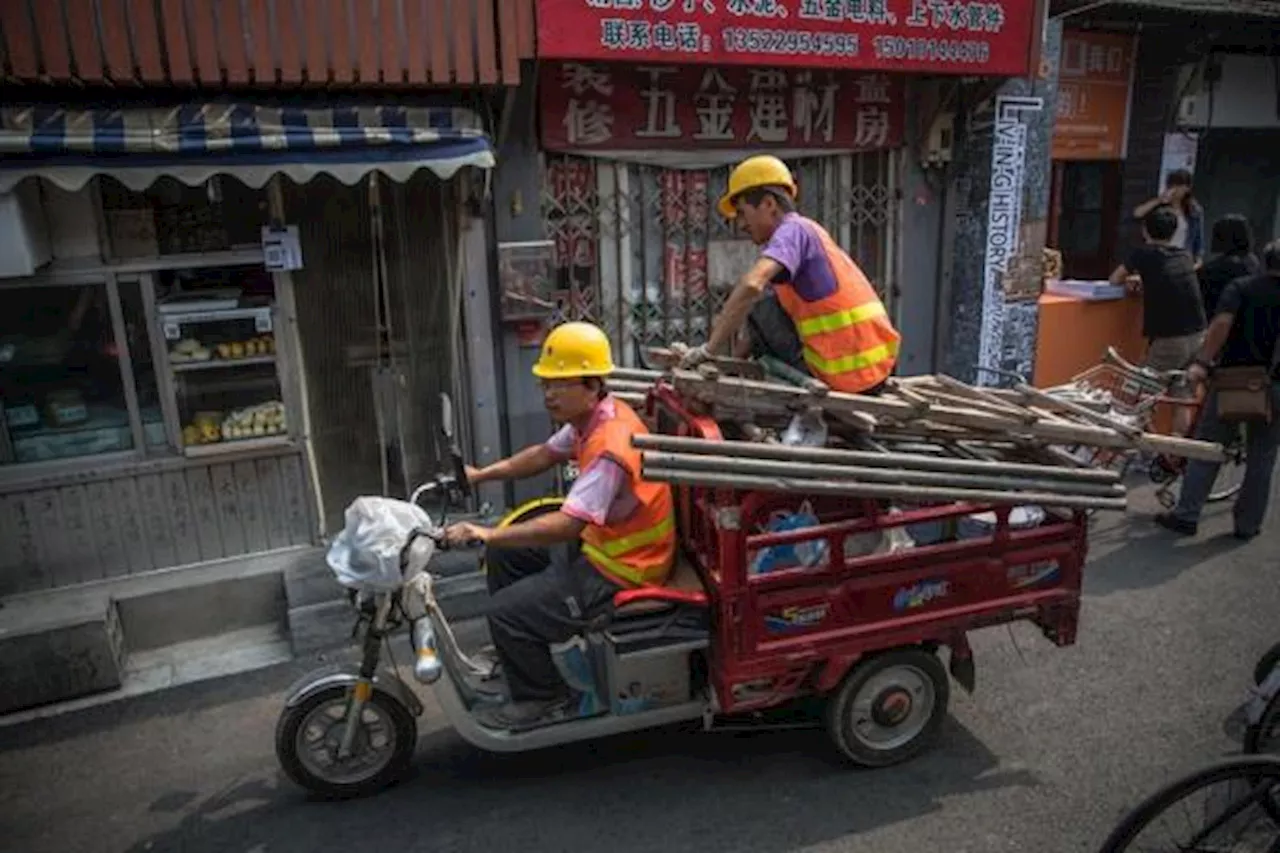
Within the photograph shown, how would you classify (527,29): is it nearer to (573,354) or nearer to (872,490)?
(573,354)

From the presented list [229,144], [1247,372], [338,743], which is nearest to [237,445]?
[229,144]

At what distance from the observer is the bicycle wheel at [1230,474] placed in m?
7.23

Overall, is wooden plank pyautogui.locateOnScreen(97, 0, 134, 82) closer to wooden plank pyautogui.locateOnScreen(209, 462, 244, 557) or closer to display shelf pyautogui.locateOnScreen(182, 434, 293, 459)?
display shelf pyautogui.locateOnScreen(182, 434, 293, 459)

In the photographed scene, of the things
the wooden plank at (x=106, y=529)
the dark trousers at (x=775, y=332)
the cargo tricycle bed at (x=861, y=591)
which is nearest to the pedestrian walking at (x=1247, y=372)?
the cargo tricycle bed at (x=861, y=591)

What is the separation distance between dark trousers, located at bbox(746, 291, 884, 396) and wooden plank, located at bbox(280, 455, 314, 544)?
3182 mm

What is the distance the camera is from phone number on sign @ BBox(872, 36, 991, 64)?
21.7 ft

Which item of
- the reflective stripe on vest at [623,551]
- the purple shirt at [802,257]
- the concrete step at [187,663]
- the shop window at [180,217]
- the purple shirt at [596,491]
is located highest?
the shop window at [180,217]

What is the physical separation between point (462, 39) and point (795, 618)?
3.89 m

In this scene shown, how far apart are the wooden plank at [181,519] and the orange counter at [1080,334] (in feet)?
23.3

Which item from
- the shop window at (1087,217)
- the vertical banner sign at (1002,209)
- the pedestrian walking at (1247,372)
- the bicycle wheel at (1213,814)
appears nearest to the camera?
the bicycle wheel at (1213,814)

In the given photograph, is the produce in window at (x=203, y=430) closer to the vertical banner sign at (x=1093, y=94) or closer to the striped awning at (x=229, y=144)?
the striped awning at (x=229, y=144)

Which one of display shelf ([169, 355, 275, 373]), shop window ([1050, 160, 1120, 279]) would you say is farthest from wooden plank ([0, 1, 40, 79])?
shop window ([1050, 160, 1120, 279])

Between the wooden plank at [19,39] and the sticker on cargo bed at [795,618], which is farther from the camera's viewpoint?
the wooden plank at [19,39]

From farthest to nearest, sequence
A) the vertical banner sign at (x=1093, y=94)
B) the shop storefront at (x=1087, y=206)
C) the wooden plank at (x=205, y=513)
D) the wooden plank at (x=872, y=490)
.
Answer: the vertical banner sign at (x=1093, y=94)
the shop storefront at (x=1087, y=206)
the wooden plank at (x=205, y=513)
the wooden plank at (x=872, y=490)
